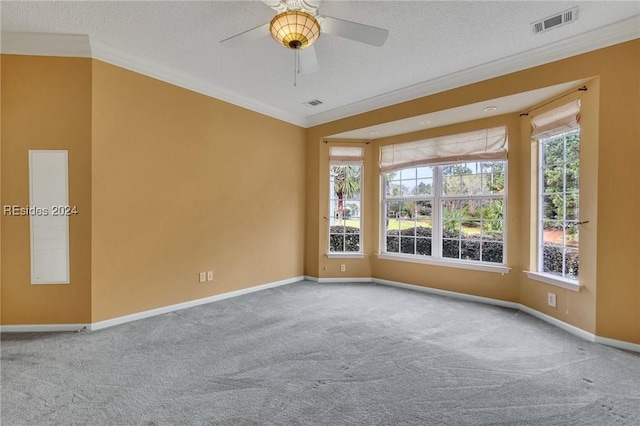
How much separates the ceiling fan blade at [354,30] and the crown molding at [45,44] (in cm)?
Result: 253

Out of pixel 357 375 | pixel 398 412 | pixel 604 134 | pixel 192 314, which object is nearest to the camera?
pixel 398 412

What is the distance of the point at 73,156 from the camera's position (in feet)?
10.1

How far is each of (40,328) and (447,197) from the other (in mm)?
5296

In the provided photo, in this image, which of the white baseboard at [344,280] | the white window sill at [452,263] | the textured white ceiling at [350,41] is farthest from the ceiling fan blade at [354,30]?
the white baseboard at [344,280]

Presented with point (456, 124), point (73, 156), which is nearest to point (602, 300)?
point (456, 124)

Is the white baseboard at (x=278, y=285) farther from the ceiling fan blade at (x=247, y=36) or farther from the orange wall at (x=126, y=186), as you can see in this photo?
the ceiling fan blade at (x=247, y=36)

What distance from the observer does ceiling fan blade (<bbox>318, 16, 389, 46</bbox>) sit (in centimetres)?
216

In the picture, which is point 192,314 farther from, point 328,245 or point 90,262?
point 328,245

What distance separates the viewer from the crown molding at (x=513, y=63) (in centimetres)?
269

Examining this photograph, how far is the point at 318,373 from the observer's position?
2287mm

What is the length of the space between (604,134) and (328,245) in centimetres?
383

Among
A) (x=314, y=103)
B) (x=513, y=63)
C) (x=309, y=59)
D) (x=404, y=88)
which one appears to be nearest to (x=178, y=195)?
(x=309, y=59)

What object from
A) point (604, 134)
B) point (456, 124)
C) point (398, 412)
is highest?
point (456, 124)

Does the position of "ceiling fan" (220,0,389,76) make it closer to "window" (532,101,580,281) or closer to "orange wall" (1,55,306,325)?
"orange wall" (1,55,306,325)
